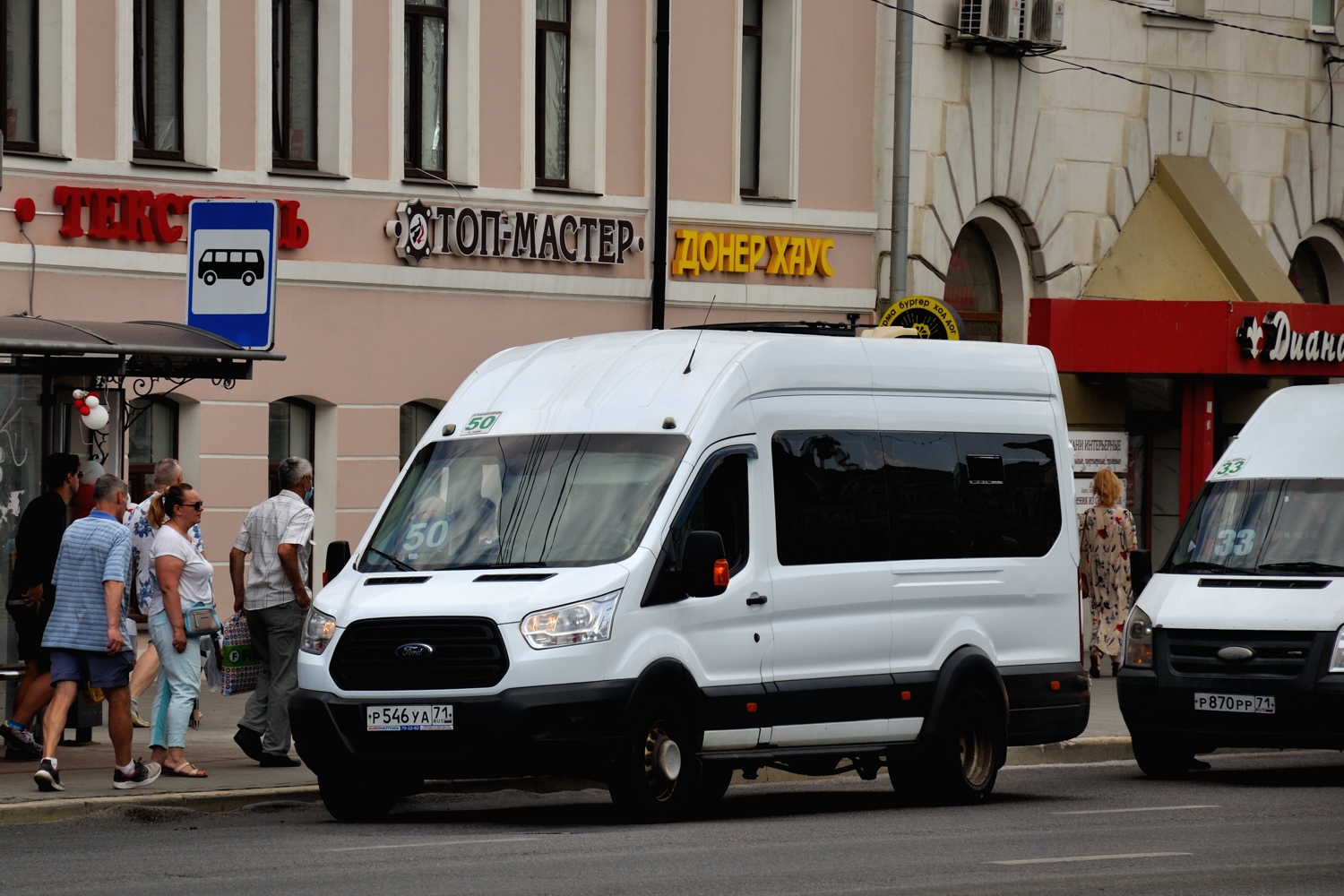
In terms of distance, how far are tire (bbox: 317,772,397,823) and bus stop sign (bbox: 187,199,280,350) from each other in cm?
344

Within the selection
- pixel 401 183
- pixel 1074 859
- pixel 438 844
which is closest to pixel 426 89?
pixel 401 183

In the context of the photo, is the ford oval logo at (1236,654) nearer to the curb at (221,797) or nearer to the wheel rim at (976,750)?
the wheel rim at (976,750)

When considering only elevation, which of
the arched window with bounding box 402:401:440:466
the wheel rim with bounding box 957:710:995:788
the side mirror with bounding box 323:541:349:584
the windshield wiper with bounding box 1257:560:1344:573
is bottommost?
the wheel rim with bounding box 957:710:995:788

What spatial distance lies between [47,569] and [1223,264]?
17.6 m

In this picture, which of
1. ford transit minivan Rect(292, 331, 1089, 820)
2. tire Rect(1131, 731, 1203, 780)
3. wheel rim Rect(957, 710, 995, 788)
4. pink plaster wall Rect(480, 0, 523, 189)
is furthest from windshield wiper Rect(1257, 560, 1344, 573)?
pink plaster wall Rect(480, 0, 523, 189)

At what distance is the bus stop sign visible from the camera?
1523 centimetres

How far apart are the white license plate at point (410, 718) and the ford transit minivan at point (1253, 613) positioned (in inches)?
209

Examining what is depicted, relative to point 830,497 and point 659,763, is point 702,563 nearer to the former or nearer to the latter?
point 659,763

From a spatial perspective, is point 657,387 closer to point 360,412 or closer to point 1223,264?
point 360,412

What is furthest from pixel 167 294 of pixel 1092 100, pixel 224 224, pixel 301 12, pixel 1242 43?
pixel 1242 43

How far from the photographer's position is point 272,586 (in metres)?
15.1

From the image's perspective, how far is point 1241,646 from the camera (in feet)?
50.4

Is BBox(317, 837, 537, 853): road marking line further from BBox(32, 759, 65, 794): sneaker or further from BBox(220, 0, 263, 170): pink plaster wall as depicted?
BBox(220, 0, 263, 170): pink plaster wall

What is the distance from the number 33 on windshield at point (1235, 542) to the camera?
16.2 m
